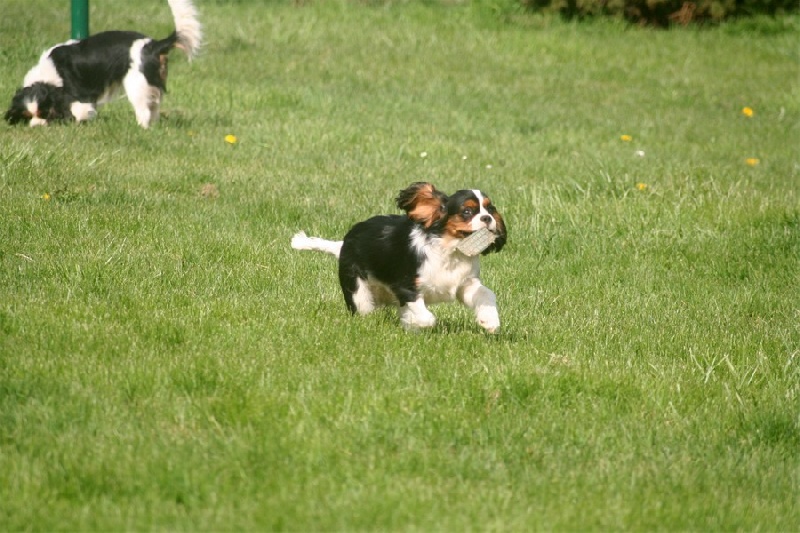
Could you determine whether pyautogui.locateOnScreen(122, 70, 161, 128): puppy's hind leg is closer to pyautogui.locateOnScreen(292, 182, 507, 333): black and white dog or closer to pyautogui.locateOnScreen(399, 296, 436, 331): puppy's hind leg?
pyautogui.locateOnScreen(292, 182, 507, 333): black and white dog

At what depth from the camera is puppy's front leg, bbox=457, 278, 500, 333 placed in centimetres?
551

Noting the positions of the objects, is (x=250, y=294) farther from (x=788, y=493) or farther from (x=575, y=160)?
(x=575, y=160)

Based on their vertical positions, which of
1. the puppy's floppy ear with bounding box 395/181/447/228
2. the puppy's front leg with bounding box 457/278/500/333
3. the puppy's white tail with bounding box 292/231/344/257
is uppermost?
the puppy's floppy ear with bounding box 395/181/447/228

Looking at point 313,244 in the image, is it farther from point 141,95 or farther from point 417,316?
point 141,95

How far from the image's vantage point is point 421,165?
1033 cm

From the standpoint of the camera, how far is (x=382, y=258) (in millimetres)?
5809

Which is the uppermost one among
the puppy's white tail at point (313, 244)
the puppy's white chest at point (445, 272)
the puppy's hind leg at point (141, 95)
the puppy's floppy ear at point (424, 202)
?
the puppy's floppy ear at point (424, 202)

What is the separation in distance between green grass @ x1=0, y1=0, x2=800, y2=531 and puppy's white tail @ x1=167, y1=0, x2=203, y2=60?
0.75 m

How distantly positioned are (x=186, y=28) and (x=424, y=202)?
Result: 5.78 m

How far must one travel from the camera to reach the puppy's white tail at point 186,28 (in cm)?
1065

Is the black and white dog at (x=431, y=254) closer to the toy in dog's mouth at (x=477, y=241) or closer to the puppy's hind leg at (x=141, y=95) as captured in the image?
the toy in dog's mouth at (x=477, y=241)

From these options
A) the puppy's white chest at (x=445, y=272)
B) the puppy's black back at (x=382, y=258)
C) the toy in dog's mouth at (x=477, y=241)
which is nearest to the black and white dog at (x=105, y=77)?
the puppy's black back at (x=382, y=258)

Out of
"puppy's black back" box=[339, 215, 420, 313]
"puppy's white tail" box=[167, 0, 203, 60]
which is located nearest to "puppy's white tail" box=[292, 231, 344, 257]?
"puppy's black back" box=[339, 215, 420, 313]

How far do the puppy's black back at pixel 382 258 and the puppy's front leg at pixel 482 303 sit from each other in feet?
0.90
